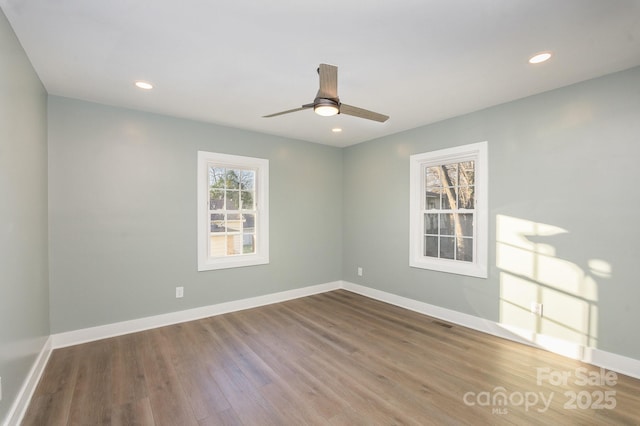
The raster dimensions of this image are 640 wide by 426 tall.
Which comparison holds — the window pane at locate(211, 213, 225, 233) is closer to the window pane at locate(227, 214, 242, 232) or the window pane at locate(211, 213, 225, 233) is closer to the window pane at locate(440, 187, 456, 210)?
the window pane at locate(227, 214, 242, 232)

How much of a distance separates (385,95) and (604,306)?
2857 millimetres

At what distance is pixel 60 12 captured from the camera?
6.02ft

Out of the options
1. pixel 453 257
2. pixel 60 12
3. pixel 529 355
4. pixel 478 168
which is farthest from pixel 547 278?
pixel 60 12

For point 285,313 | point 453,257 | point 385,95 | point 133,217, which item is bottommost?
point 285,313

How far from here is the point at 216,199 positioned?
13.7ft

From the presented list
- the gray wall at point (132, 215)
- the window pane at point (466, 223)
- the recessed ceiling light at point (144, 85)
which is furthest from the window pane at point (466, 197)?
the recessed ceiling light at point (144, 85)

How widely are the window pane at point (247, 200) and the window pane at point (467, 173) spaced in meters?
3.00

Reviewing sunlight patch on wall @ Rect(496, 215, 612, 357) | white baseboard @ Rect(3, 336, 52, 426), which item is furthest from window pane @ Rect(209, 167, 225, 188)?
sunlight patch on wall @ Rect(496, 215, 612, 357)

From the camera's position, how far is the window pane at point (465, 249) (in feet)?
12.3

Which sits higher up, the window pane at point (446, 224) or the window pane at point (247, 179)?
the window pane at point (247, 179)

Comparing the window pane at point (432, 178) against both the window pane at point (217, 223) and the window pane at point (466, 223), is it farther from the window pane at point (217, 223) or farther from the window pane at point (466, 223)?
the window pane at point (217, 223)

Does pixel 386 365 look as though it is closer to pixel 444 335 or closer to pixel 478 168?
pixel 444 335

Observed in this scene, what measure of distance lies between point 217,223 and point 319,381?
8.55 feet

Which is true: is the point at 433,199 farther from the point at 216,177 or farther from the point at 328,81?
the point at 216,177
